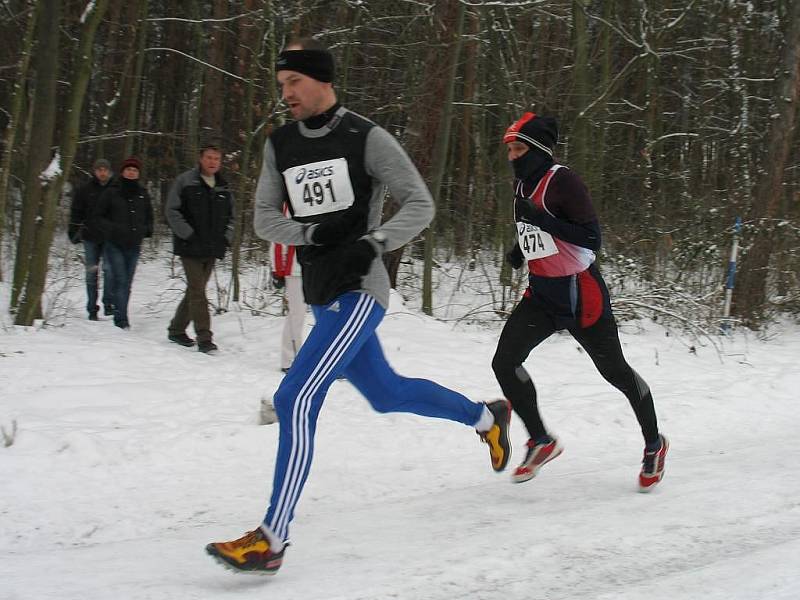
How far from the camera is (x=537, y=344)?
446 centimetres

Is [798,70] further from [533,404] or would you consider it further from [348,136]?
[348,136]

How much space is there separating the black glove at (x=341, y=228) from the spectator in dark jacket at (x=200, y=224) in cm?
507

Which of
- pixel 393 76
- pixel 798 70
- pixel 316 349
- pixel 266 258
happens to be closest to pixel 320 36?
pixel 393 76

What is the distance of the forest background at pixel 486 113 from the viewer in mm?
10133

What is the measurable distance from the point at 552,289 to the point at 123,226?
21.0ft

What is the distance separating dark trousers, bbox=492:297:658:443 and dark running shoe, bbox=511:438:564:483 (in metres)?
0.19

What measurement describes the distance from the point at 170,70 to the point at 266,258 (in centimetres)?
835

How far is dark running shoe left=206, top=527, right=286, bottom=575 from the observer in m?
3.13

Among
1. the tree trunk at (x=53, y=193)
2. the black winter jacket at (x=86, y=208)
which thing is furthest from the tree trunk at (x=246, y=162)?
the tree trunk at (x=53, y=193)

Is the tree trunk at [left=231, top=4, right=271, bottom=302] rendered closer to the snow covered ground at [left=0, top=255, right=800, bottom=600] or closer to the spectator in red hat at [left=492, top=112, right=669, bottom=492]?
the snow covered ground at [left=0, top=255, right=800, bottom=600]

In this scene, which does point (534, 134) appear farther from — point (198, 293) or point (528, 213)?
point (198, 293)

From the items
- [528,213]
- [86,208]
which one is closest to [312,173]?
[528,213]

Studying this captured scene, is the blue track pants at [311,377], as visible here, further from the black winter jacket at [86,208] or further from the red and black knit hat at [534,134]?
the black winter jacket at [86,208]

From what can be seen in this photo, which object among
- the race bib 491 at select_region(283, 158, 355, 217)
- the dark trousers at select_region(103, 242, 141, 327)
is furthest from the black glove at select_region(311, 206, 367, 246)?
the dark trousers at select_region(103, 242, 141, 327)
